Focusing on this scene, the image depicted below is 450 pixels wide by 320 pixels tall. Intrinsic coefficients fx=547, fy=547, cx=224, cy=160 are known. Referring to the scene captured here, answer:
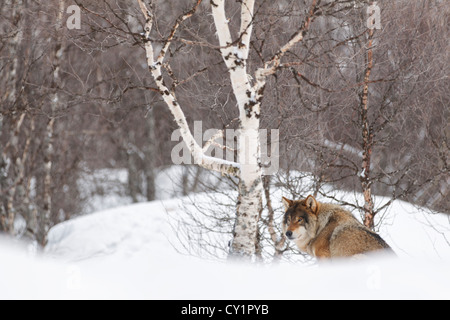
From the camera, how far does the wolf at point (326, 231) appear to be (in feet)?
21.5

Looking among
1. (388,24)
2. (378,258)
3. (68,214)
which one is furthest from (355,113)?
(68,214)

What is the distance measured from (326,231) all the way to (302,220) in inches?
13.7

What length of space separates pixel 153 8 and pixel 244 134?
2.10 metres

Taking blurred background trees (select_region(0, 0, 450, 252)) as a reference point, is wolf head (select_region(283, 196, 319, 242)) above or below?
below

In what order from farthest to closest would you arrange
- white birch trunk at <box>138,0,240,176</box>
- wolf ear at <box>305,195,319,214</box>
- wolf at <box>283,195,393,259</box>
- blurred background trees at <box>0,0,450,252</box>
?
blurred background trees at <box>0,0,450,252</box>
wolf ear at <box>305,195,319,214</box>
white birch trunk at <box>138,0,240,176</box>
wolf at <box>283,195,393,259</box>

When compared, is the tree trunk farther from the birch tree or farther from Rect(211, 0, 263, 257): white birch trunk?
Rect(211, 0, 263, 257): white birch trunk

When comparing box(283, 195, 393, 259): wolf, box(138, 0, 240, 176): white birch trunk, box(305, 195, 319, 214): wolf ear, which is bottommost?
box(283, 195, 393, 259): wolf

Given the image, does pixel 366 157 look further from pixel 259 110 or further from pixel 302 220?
pixel 259 110

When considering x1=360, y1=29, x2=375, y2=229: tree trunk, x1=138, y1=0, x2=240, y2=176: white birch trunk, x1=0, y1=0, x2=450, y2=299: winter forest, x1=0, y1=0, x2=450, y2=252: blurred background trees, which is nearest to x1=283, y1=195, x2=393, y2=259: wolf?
x1=0, y1=0, x2=450, y2=299: winter forest

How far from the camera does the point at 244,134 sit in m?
7.23

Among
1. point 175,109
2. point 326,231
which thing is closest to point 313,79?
point 175,109

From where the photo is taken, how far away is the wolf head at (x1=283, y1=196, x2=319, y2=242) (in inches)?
284

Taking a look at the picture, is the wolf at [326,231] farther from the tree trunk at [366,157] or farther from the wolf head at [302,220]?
the tree trunk at [366,157]

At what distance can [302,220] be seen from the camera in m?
7.27
